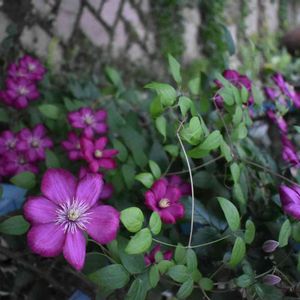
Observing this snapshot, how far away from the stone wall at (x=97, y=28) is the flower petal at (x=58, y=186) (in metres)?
1.11

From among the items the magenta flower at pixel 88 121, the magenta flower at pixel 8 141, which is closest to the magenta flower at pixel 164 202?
the magenta flower at pixel 88 121

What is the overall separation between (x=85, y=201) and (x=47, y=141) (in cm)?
51

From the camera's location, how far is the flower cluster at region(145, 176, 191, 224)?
0.85 m

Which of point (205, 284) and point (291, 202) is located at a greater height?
point (291, 202)

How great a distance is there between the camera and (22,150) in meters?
1.16

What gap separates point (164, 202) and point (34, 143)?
1.66 feet

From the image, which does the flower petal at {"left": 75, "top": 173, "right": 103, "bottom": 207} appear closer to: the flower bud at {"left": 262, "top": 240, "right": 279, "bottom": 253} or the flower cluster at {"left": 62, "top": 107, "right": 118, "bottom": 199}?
the flower cluster at {"left": 62, "top": 107, "right": 118, "bottom": 199}

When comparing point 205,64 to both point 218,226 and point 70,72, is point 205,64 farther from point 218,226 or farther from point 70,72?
point 218,226

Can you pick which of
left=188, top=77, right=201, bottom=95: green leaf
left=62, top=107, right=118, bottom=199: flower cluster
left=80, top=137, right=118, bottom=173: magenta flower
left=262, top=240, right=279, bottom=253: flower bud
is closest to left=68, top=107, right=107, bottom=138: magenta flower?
left=62, top=107, right=118, bottom=199: flower cluster

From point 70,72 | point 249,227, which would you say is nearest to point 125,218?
point 249,227

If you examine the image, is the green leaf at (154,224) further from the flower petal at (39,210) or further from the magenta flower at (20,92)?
the magenta flower at (20,92)

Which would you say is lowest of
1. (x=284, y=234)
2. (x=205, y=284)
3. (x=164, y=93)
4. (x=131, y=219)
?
(x=205, y=284)

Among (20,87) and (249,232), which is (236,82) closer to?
(249,232)

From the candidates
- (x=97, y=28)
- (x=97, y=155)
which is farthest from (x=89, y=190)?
(x=97, y=28)
